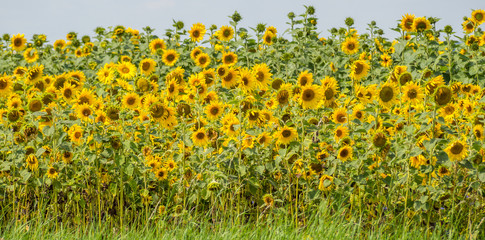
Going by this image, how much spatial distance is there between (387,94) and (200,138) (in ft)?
4.33

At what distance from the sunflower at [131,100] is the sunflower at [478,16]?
5.58m

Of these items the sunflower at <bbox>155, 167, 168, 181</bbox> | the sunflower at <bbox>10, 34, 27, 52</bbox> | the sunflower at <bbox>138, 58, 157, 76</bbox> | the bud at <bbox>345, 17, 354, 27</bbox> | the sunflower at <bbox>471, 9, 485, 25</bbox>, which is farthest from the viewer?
the bud at <bbox>345, 17, 354, 27</bbox>

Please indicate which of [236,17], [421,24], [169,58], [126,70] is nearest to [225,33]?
[236,17]

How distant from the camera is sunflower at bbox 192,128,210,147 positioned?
4117 millimetres

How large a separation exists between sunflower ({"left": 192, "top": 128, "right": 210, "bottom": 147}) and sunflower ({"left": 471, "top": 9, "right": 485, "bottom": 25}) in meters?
5.40

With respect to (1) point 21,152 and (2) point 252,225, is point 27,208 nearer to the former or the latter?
(1) point 21,152

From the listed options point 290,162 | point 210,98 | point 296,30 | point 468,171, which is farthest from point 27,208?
point 296,30

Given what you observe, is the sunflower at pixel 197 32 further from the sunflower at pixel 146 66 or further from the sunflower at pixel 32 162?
the sunflower at pixel 32 162

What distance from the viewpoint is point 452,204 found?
3736 mm

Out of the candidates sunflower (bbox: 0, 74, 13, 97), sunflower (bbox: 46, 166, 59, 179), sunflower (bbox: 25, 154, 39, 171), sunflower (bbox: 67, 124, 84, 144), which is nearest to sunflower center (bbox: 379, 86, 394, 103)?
sunflower (bbox: 67, 124, 84, 144)

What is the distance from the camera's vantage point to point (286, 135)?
387cm

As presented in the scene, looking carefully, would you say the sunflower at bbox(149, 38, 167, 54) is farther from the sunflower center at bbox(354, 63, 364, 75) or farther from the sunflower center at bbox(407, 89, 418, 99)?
the sunflower center at bbox(407, 89, 418, 99)

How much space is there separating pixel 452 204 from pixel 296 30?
510cm

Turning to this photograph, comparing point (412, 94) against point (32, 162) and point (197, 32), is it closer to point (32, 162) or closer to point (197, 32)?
point (32, 162)
